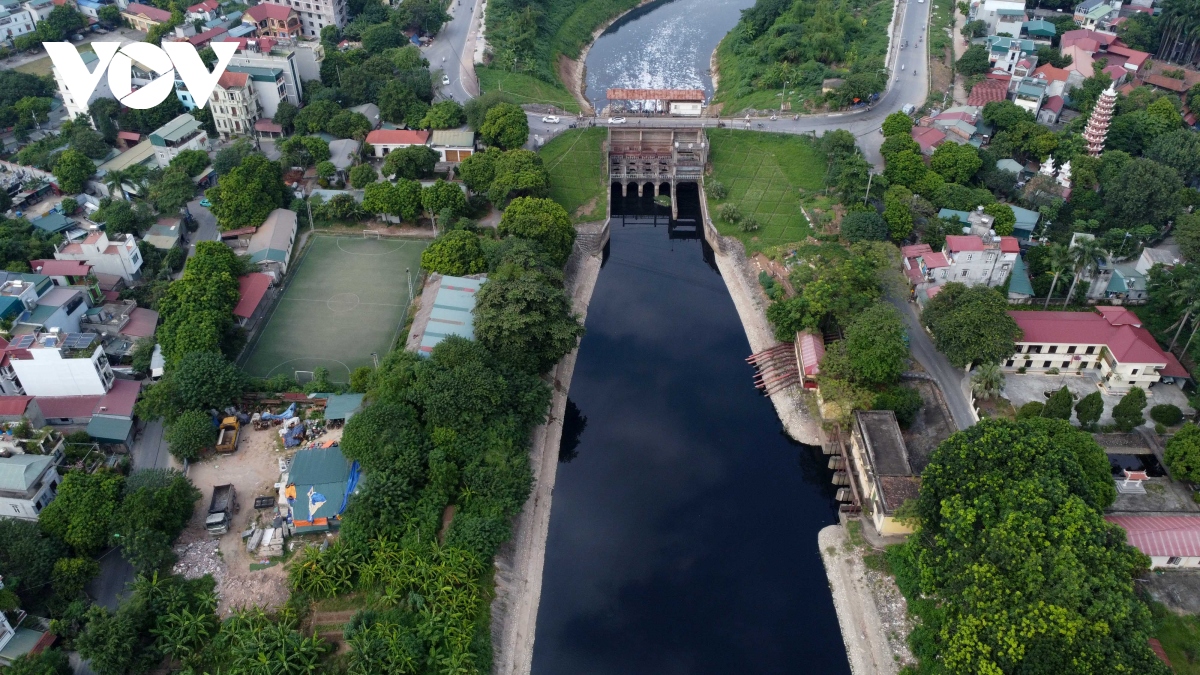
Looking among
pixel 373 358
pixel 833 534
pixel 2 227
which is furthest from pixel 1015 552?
pixel 2 227

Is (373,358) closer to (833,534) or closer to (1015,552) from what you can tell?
(833,534)

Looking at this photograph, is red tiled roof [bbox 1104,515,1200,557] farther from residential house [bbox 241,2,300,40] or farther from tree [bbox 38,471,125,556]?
residential house [bbox 241,2,300,40]

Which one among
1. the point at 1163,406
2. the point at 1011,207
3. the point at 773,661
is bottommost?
the point at 773,661

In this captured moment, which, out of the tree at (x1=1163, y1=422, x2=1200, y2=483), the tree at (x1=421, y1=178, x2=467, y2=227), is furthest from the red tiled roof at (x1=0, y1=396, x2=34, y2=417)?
the tree at (x1=1163, y1=422, x2=1200, y2=483)

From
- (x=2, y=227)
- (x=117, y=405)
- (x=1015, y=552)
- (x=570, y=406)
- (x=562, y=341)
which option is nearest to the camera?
(x=1015, y=552)

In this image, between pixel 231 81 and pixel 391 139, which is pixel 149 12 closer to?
pixel 231 81
